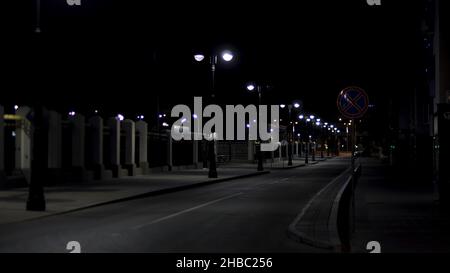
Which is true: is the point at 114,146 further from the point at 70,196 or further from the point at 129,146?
the point at 70,196

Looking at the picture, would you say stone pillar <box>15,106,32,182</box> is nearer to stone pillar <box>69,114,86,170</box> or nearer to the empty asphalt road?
stone pillar <box>69,114,86,170</box>

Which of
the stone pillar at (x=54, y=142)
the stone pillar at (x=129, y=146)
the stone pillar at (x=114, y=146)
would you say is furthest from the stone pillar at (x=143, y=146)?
the stone pillar at (x=54, y=142)

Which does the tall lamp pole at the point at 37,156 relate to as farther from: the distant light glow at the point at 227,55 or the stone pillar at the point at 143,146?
the stone pillar at the point at 143,146

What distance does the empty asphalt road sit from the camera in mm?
14266

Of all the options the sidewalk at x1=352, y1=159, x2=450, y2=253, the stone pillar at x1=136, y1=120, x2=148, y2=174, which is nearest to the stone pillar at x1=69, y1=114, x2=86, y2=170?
the stone pillar at x1=136, y1=120, x2=148, y2=174

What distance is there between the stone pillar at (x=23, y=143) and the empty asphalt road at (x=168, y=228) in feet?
26.6

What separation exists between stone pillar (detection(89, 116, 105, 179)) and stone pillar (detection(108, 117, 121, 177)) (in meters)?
2.38

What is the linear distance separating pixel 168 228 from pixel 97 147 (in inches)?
944

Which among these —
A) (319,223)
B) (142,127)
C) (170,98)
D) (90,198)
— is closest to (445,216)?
(319,223)

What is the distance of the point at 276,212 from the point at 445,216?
507 centimetres

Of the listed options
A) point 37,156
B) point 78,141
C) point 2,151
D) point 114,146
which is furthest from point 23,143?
point 37,156

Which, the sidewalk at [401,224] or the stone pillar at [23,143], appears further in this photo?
the stone pillar at [23,143]

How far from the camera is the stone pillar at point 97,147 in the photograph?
4094 cm

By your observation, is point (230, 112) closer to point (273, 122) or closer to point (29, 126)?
point (273, 122)
